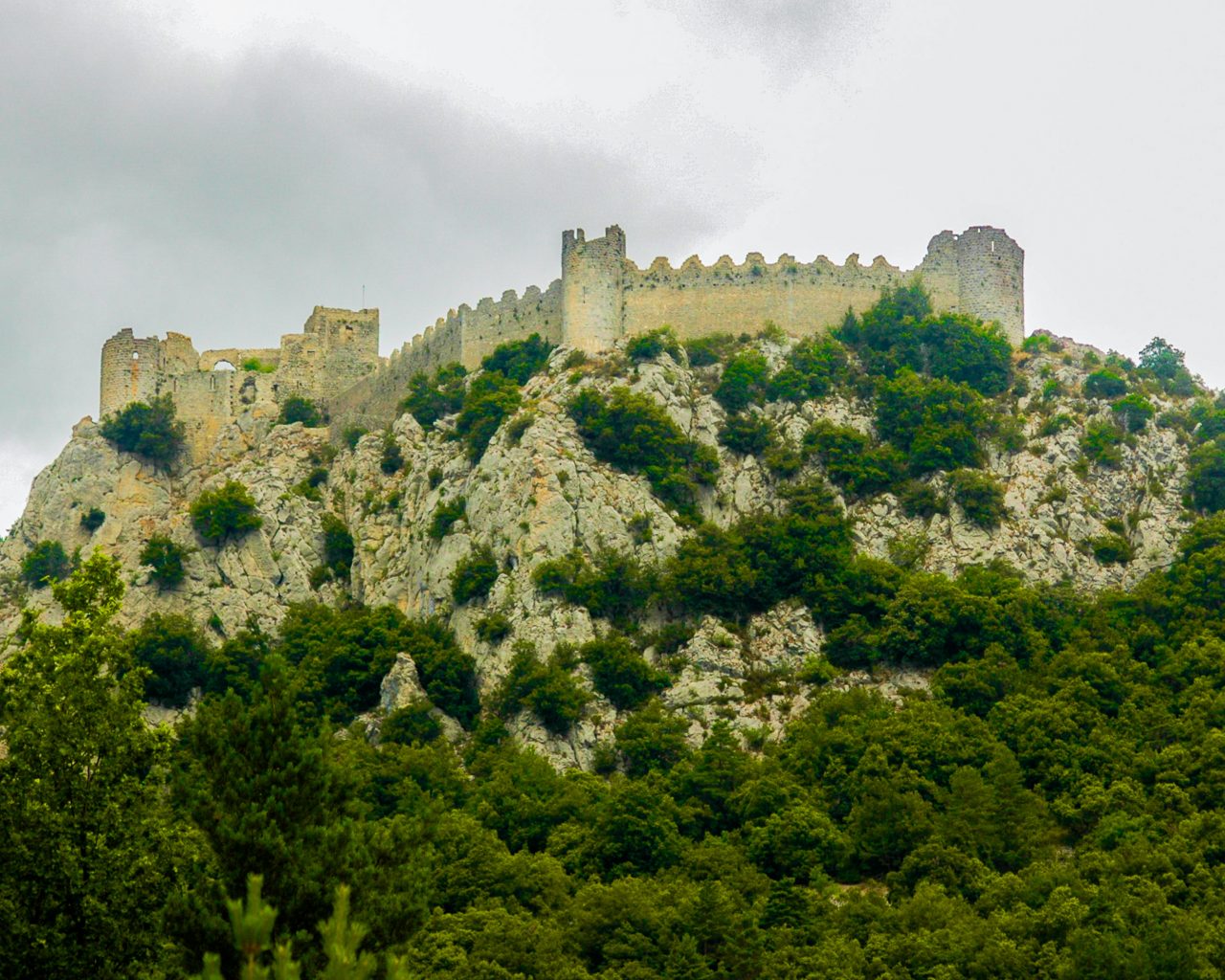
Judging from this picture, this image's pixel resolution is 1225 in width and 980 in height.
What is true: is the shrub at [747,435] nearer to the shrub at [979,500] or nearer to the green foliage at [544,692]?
the shrub at [979,500]

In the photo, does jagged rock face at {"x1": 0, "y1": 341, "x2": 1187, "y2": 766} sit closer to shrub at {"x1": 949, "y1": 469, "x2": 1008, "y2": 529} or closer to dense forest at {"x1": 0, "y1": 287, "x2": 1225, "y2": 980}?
shrub at {"x1": 949, "y1": 469, "x2": 1008, "y2": 529}

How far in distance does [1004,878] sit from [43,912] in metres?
23.7

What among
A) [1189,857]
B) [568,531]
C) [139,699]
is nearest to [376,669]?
[568,531]

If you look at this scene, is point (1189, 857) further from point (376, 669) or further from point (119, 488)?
point (119, 488)

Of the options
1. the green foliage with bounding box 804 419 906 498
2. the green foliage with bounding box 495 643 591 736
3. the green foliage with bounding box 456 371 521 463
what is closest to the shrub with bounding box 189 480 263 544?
the green foliage with bounding box 456 371 521 463

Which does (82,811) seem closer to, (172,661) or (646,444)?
(172,661)

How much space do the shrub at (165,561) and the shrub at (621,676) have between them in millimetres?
14775

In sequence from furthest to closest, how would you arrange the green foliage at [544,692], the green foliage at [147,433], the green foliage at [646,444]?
the green foliage at [147,433], the green foliage at [646,444], the green foliage at [544,692]

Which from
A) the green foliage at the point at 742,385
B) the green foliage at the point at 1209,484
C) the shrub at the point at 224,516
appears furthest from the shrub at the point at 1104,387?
the shrub at the point at 224,516

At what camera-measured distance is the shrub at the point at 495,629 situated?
55.8 metres

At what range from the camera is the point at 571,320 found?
65.0 metres

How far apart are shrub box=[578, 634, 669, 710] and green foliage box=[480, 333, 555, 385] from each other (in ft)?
42.9

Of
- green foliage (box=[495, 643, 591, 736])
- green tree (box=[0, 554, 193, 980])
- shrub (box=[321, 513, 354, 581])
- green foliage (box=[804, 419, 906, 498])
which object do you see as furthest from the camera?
shrub (box=[321, 513, 354, 581])

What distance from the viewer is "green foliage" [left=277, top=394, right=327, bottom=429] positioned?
230 feet
